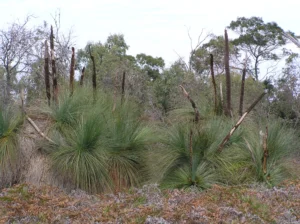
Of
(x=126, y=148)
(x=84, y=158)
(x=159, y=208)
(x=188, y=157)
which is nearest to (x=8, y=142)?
(x=84, y=158)

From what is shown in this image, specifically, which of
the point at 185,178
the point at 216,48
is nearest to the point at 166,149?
the point at 185,178

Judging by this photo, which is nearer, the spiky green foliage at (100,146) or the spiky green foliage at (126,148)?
the spiky green foliage at (100,146)

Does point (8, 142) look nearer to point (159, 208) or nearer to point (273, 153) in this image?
point (273, 153)

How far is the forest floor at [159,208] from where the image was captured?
4.12 m

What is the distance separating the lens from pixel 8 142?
7.45 meters

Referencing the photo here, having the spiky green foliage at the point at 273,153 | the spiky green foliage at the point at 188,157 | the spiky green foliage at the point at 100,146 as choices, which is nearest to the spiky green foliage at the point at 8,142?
the spiky green foliage at the point at 100,146

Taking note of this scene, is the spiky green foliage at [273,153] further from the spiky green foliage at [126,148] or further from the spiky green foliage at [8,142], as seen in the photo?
the spiky green foliage at [8,142]

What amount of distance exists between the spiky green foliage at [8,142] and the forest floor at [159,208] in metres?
2.19

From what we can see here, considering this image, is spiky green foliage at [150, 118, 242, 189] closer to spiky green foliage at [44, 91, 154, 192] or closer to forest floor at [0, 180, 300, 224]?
spiky green foliage at [44, 91, 154, 192]

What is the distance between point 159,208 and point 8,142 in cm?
373

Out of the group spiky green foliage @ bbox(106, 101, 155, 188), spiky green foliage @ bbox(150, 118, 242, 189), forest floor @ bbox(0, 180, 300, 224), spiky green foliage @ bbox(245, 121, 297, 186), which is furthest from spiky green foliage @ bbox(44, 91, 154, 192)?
forest floor @ bbox(0, 180, 300, 224)

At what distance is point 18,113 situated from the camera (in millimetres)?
7934

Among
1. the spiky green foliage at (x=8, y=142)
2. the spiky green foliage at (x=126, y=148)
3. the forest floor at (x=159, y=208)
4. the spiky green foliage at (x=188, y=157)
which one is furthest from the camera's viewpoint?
the spiky green foliage at (x=126, y=148)

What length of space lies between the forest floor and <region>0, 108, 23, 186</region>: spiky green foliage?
2.19 meters
